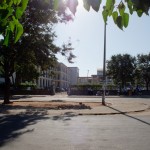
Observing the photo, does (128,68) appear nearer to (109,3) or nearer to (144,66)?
(144,66)

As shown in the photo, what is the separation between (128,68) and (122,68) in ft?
3.92

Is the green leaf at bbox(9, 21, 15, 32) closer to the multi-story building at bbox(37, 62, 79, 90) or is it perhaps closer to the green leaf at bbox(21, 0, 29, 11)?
the green leaf at bbox(21, 0, 29, 11)

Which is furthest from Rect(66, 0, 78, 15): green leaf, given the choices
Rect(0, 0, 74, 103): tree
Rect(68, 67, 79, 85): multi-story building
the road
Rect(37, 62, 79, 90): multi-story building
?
Rect(68, 67, 79, 85): multi-story building

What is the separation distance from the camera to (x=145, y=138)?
42.9 ft

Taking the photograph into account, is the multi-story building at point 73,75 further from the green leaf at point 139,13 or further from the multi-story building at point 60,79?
the green leaf at point 139,13

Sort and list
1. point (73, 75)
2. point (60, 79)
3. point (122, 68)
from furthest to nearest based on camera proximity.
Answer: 1. point (73, 75)
2. point (60, 79)
3. point (122, 68)

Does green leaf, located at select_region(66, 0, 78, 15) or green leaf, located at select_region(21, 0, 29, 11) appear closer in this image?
green leaf, located at select_region(66, 0, 78, 15)

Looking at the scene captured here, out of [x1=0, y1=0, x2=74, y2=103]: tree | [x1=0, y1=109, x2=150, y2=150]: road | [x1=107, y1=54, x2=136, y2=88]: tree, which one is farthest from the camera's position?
[x1=107, y1=54, x2=136, y2=88]: tree

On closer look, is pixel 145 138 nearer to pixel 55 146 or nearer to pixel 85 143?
pixel 85 143

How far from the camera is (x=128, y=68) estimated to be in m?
78.0

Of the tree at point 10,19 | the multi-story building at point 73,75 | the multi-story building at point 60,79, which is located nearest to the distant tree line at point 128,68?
the multi-story building at point 60,79

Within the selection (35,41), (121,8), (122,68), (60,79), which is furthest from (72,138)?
(60,79)

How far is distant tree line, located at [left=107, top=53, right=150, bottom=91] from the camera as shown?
78044 mm

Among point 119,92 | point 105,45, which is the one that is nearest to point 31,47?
point 105,45
